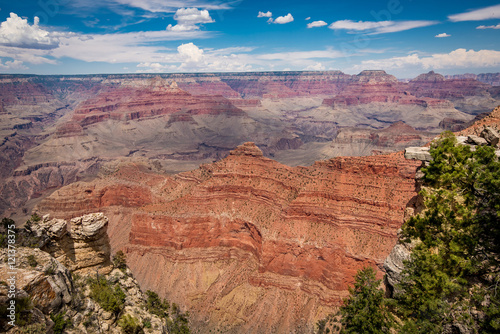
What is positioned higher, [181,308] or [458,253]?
[458,253]

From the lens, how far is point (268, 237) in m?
48.9

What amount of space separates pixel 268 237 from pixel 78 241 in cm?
2993

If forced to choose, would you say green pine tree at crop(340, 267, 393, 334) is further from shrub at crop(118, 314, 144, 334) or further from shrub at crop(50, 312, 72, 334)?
shrub at crop(50, 312, 72, 334)

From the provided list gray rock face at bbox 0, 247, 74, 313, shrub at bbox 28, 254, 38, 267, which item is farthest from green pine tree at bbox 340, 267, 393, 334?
shrub at bbox 28, 254, 38, 267

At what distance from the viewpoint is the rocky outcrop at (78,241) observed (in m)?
23.9

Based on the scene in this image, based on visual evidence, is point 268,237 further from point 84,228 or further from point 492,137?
point 492,137

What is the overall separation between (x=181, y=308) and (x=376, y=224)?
116 ft

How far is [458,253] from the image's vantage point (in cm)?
1614

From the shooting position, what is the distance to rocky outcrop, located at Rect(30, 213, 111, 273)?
23.9 meters

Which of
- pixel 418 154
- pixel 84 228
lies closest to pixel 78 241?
pixel 84 228

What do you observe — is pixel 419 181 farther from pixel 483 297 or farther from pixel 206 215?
pixel 206 215

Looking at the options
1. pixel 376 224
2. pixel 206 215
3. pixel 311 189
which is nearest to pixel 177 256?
pixel 206 215

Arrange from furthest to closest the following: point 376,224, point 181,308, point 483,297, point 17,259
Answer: point 181,308
point 376,224
point 17,259
point 483,297

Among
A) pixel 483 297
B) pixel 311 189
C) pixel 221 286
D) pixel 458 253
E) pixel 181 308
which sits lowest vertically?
pixel 181 308
